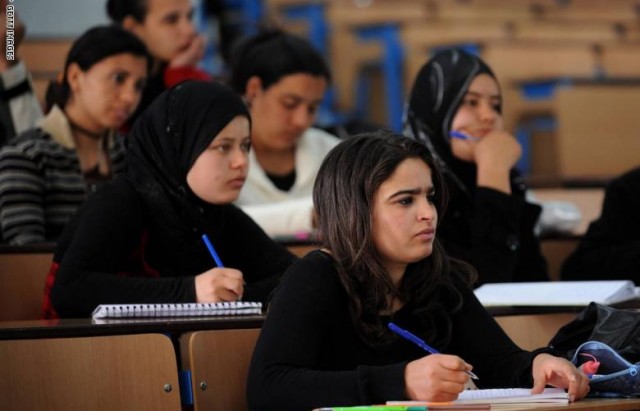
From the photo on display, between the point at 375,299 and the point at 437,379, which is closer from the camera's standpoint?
the point at 437,379

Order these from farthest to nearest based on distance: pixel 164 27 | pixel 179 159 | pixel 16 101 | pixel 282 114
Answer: pixel 164 27
pixel 282 114
pixel 16 101
pixel 179 159

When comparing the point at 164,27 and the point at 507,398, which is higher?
the point at 164,27

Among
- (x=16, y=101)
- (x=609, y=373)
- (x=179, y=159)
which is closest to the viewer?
(x=609, y=373)

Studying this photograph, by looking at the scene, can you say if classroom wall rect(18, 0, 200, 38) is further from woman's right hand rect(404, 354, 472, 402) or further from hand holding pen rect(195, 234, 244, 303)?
woman's right hand rect(404, 354, 472, 402)

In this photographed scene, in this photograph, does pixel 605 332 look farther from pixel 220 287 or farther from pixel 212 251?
pixel 212 251

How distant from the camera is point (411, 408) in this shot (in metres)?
1.75

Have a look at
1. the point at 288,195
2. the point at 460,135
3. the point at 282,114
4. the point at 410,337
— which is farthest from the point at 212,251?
the point at 282,114

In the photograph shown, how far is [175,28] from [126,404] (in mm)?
2369

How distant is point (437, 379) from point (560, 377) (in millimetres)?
280

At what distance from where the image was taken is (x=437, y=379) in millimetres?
1849

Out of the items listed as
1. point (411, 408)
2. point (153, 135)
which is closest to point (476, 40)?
point (153, 135)

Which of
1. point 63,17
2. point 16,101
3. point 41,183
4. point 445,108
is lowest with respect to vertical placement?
point 41,183

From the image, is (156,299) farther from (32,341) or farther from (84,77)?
(84,77)

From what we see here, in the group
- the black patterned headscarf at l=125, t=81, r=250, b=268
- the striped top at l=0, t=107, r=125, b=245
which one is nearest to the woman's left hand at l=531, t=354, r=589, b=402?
the black patterned headscarf at l=125, t=81, r=250, b=268
